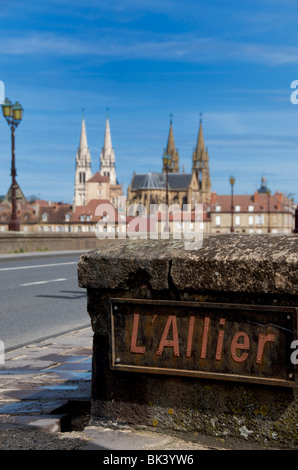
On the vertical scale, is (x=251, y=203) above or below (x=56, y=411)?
above

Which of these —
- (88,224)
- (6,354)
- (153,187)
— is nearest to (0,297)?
(6,354)

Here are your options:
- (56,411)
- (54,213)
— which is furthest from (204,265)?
(54,213)

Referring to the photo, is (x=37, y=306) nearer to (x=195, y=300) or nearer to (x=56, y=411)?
(x=56, y=411)

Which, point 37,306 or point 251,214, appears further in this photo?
point 251,214

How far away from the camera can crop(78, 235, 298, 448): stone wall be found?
3.16 metres

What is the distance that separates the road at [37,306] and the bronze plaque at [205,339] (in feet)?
13.0

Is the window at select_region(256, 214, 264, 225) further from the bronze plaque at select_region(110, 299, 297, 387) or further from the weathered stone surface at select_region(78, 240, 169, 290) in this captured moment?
the bronze plaque at select_region(110, 299, 297, 387)

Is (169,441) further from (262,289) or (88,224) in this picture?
(88,224)

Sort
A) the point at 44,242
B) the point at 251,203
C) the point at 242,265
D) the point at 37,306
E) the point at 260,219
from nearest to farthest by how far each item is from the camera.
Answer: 1. the point at 242,265
2. the point at 37,306
3. the point at 44,242
4. the point at 260,219
5. the point at 251,203

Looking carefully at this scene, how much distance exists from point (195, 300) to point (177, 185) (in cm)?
17254

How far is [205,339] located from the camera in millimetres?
3371

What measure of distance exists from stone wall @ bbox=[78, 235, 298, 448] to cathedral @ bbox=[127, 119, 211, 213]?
152m

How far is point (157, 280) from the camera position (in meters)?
3.46

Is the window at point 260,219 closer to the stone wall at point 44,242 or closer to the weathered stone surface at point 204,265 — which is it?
the stone wall at point 44,242
